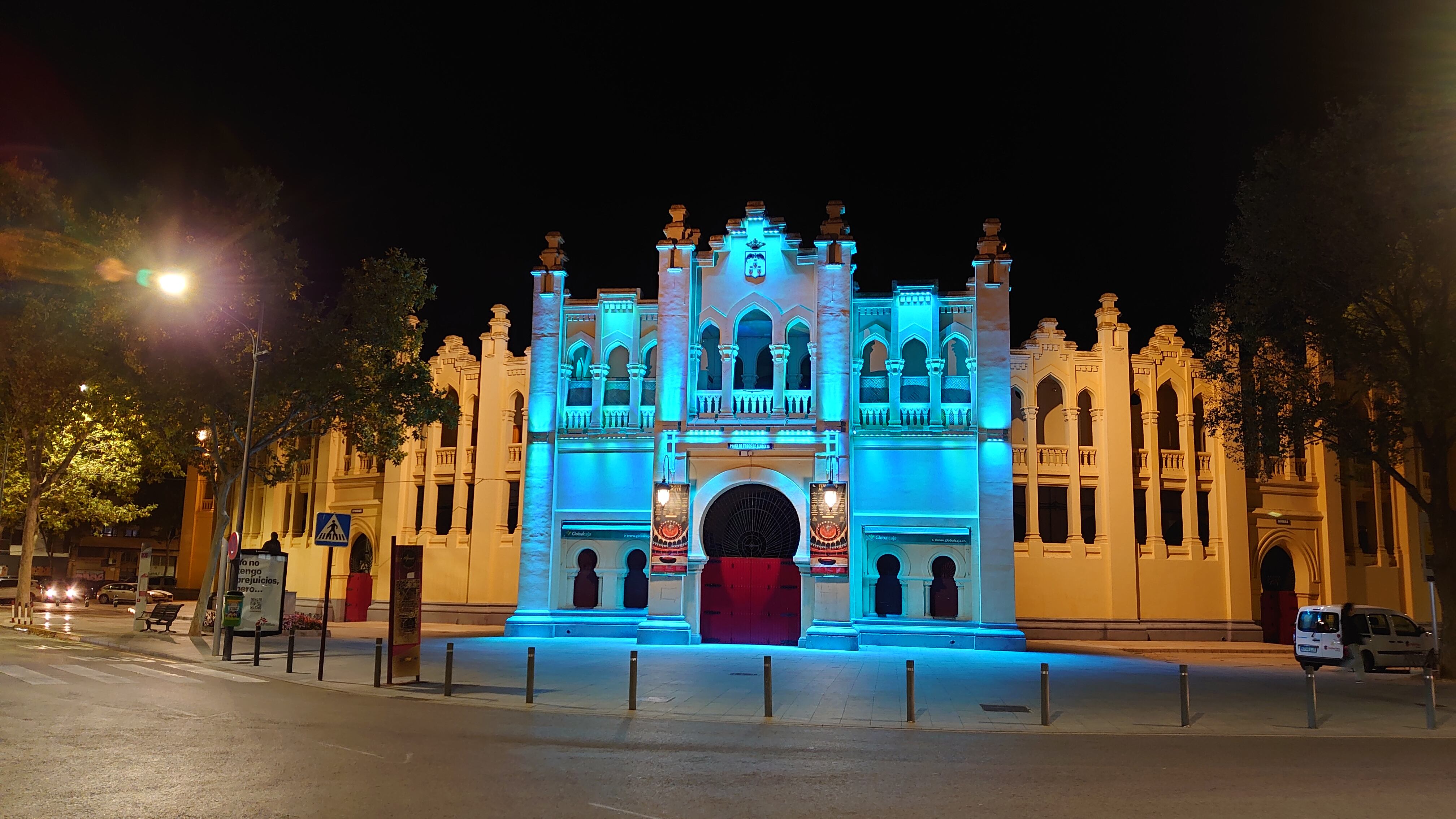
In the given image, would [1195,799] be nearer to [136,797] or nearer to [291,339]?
[136,797]

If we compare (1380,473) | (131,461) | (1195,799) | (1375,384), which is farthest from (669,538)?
(1380,473)

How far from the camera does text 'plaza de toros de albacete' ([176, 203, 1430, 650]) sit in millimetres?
28375

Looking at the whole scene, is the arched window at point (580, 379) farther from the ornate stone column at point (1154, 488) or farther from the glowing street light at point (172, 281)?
the ornate stone column at point (1154, 488)

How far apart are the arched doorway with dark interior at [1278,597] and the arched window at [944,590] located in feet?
40.9

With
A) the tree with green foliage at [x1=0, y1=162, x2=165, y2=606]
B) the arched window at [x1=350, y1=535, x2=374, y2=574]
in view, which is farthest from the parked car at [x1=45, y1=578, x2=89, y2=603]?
the arched window at [x1=350, y1=535, x2=374, y2=574]

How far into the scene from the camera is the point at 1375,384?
22.2 metres

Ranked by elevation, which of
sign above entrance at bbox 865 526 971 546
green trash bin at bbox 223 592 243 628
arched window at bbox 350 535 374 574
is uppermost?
sign above entrance at bbox 865 526 971 546

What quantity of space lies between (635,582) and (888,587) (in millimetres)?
7545

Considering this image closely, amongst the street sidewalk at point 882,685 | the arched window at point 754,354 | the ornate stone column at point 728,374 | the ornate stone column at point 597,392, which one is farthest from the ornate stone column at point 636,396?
the street sidewalk at point 882,685

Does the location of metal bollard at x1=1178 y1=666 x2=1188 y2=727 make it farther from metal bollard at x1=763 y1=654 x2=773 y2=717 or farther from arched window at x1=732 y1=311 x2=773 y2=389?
arched window at x1=732 y1=311 x2=773 y2=389

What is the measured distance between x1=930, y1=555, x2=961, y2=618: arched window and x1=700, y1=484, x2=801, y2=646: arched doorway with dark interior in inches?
160

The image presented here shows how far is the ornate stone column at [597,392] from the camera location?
99.1 feet

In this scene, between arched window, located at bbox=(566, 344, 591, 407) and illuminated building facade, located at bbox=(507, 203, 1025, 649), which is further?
arched window, located at bbox=(566, 344, 591, 407)

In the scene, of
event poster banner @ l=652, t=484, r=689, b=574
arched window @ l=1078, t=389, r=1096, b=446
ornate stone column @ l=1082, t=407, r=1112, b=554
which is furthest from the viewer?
arched window @ l=1078, t=389, r=1096, b=446
